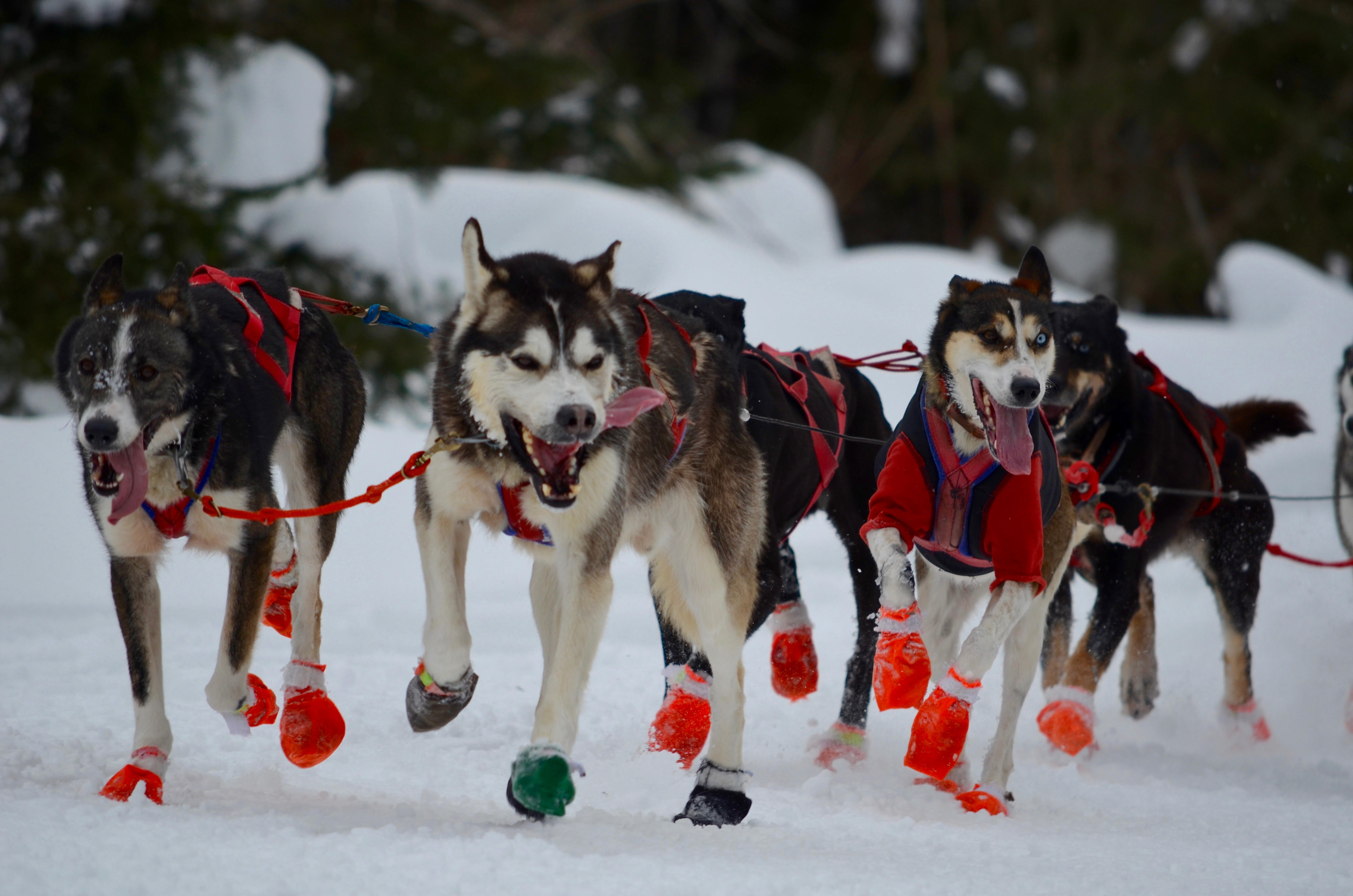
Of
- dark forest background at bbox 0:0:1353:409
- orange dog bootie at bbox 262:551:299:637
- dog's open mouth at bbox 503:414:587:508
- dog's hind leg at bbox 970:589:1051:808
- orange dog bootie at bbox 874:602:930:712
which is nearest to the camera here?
dog's open mouth at bbox 503:414:587:508

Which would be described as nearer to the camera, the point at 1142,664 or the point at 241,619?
the point at 241,619

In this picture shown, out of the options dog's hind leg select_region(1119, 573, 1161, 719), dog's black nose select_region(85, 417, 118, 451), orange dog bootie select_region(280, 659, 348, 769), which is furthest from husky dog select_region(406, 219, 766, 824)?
dog's hind leg select_region(1119, 573, 1161, 719)

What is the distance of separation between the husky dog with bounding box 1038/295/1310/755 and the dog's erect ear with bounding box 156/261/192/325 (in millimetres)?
2973

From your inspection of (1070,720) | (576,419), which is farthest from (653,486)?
(1070,720)

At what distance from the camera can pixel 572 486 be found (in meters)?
3.19

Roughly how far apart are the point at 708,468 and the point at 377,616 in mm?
2735

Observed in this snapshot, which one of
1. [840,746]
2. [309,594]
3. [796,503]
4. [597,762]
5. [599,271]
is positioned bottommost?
[597,762]

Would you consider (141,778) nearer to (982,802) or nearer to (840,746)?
(840,746)

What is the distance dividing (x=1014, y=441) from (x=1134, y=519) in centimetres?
137

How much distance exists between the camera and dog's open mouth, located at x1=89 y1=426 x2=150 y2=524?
329 centimetres

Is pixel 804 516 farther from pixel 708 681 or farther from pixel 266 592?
pixel 266 592

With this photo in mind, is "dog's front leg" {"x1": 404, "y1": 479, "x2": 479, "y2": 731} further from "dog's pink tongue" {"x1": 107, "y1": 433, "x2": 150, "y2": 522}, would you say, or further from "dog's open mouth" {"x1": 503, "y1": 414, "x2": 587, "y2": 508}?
"dog's pink tongue" {"x1": 107, "y1": 433, "x2": 150, "y2": 522}

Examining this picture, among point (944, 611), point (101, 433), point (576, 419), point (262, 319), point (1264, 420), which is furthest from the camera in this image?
point (1264, 420)

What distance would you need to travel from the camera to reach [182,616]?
19.0 ft
